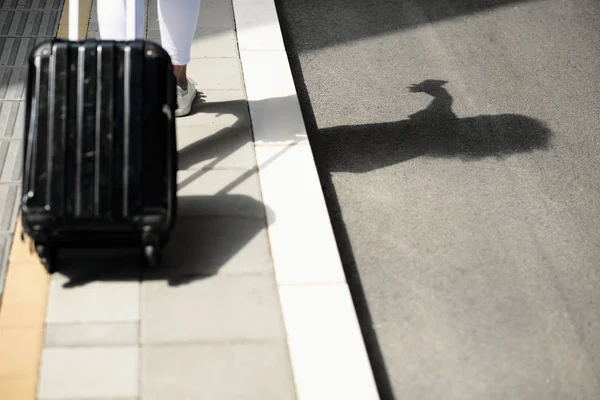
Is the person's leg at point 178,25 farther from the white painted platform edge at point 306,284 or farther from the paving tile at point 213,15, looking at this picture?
the paving tile at point 213,15

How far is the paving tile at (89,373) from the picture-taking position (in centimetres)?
285

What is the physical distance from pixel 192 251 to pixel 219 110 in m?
1.12

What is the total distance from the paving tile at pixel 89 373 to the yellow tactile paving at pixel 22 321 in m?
0.04

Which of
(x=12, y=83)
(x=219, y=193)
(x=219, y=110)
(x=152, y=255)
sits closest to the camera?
(x=152, y=255)

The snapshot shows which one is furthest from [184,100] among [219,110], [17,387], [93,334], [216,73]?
[17,387]

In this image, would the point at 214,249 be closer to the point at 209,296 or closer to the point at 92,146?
the point at 209,296

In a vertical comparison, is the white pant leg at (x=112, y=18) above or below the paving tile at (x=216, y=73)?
above

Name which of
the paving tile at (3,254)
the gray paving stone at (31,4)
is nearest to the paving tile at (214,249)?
the paving tile at (3,254)

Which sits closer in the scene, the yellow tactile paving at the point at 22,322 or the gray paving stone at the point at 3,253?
the yellow tactile paving at the point at 22,322

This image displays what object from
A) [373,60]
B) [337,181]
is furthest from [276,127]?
[373,60]

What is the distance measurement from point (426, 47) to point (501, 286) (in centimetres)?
218

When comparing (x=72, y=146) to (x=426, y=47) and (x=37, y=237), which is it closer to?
(x=37, y=237)

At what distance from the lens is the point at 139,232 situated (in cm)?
311

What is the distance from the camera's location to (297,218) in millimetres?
3691
